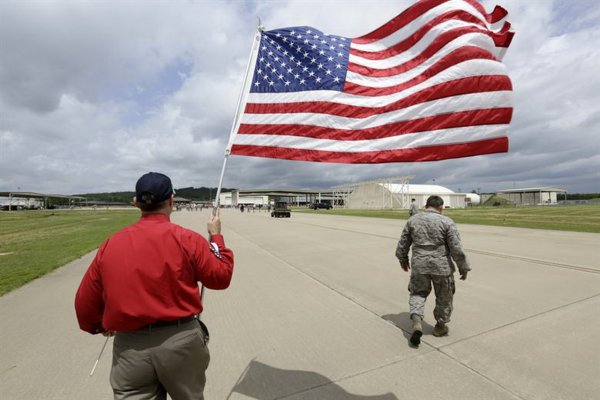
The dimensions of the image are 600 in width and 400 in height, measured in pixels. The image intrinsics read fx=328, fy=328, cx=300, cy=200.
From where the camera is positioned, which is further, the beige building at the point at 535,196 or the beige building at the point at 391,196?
the beige building at the point at 535,196

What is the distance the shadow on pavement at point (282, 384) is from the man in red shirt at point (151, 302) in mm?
1156

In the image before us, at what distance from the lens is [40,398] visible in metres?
2.85

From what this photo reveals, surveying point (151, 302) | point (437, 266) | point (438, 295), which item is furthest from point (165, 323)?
point (438, 295)

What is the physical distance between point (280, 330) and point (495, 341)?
101 inches

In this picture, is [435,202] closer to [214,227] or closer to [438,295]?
[438,295]

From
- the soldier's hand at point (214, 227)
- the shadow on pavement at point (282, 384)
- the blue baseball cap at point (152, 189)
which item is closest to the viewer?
the blue baseball cap at point (152, 189)

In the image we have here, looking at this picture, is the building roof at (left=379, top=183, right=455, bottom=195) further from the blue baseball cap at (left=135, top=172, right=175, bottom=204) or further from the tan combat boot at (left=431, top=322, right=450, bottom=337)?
the blue baseball cap at (left=135, top=172, right=175, bottom=204)

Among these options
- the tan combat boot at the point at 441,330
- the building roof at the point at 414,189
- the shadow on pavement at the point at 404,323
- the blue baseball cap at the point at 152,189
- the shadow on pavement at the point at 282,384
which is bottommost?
the shadow on pavement at the point at 282,384

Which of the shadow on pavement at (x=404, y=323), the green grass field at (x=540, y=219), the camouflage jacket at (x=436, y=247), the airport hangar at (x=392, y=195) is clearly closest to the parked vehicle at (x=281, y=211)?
the green grass field at (x=540, y=219)

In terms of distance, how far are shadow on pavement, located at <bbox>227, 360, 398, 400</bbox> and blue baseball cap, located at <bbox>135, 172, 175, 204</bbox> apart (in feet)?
6.35

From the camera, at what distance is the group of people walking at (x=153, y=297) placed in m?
1.75

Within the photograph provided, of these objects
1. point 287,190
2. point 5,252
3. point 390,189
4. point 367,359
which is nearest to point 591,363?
point 367,359

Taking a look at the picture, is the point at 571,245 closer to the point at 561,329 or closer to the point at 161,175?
the point at 561,329

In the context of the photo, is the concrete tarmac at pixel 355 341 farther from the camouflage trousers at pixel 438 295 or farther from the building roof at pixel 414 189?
the building roof at pixel 414 189
